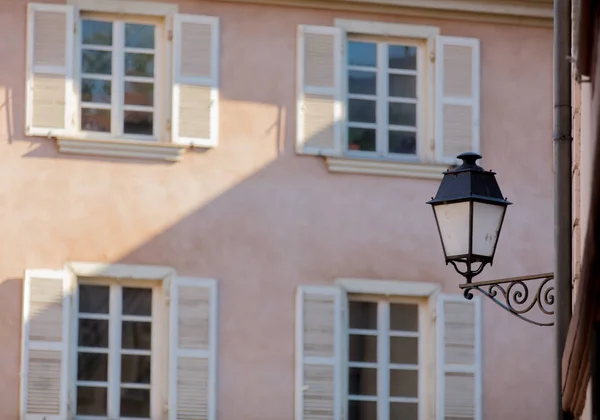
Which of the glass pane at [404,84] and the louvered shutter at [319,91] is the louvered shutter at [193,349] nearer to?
the louvered shutter at [319,91]

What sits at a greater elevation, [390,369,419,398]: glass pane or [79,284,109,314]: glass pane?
[79,284,109,314]: glass pane

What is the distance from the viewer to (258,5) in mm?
16844

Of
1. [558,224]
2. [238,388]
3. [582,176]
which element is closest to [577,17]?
[582,176]

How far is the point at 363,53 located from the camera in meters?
17.2

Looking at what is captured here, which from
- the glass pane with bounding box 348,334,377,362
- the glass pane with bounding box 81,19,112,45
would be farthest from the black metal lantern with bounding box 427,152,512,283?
the glass pane with bounding box 81,19,112,45

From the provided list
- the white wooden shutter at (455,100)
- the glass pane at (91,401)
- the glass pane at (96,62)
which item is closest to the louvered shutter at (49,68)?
the glass pane at (96,62)

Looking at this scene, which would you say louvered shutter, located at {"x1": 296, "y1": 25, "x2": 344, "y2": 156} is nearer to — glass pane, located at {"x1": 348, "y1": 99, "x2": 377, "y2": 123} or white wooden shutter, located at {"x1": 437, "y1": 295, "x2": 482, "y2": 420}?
glass pane, located at {"x1": 348, "y1": 99, "x2": 377, "y2": 123}

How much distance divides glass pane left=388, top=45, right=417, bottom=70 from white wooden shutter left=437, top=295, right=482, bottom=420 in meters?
2.12

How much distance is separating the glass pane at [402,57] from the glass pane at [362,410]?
3014 millimetres

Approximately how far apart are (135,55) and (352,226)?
2.42m

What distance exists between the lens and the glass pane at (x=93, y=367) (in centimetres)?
1636

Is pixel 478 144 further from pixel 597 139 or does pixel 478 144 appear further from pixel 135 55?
pixel 597 139

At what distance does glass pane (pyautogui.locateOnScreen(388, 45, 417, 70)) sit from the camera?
56.3 ft

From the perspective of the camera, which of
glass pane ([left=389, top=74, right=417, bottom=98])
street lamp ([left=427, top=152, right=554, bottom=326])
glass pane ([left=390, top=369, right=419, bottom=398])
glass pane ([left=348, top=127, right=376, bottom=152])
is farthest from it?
glass pane ([left=389, top=74, right=417, bottom=98])
